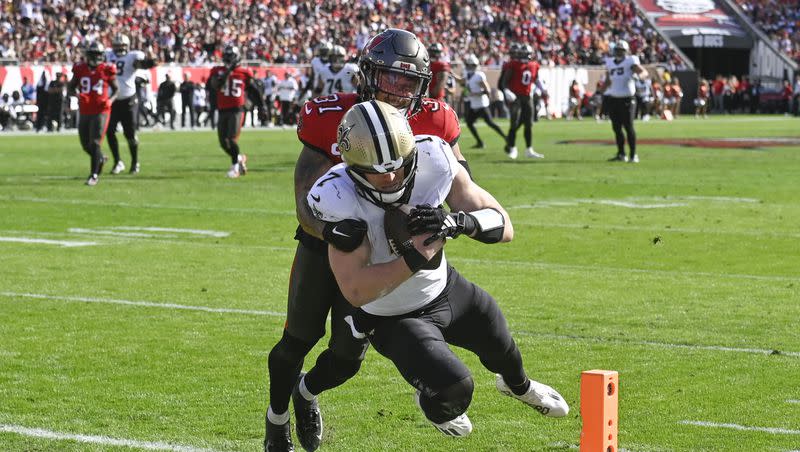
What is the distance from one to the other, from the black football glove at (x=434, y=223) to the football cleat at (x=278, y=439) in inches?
47.0

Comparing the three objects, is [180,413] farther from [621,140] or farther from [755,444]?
[621,140]

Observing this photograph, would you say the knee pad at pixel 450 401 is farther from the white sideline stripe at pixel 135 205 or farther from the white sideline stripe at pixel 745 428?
the white sideline stripe at pixel 135 205

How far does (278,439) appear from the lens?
5082mm

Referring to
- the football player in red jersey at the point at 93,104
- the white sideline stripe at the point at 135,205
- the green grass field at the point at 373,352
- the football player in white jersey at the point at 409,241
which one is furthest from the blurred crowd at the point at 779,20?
the football player in white jersey at the point at 409,241

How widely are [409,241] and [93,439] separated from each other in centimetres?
174

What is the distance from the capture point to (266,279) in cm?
960

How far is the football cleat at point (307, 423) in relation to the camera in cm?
517

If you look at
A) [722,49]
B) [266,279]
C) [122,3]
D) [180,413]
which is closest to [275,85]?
[122,3]

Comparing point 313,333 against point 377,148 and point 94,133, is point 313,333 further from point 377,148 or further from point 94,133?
point 94,133

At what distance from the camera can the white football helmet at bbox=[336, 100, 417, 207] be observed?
13.9 ft

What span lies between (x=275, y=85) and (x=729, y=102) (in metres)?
19.4

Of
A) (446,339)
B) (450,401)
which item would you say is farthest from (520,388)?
(450,401)

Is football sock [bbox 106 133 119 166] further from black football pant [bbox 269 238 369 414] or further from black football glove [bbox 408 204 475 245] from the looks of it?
black football glove [bbox 408 204 475 245]

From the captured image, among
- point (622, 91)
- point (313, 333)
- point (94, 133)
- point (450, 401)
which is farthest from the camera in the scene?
point (622, 91)
